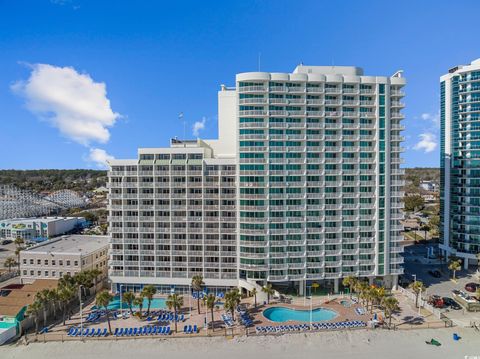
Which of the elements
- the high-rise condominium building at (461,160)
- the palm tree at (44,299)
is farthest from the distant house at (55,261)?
the high-rise condominium building at (461,160)

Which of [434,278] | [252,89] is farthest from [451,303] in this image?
[252,89]

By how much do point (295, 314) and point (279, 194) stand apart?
80.4 feet

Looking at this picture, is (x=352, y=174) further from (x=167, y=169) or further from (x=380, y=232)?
(x=167, y=169)

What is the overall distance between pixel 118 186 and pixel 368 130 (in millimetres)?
58488

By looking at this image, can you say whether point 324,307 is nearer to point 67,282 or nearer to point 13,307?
point 67,282

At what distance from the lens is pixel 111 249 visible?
7175cm

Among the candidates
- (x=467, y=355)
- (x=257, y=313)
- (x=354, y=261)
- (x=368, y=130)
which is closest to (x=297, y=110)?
(x=368, y=130)

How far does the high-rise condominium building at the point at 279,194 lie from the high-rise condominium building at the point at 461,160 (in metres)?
31.7

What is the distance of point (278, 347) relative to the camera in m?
49.6

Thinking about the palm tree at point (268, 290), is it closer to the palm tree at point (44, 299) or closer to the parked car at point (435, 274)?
the palm tree at point (44, 299)

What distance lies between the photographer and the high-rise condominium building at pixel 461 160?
284ft

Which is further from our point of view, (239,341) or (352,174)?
(352,174)

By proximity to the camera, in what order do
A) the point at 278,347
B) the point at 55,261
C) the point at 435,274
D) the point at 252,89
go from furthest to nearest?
1. the point at 435,274
2. the point at 55,261
3. the point at 252,89
4. the point at 278,347

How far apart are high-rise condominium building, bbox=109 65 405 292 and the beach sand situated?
17.7 meters
